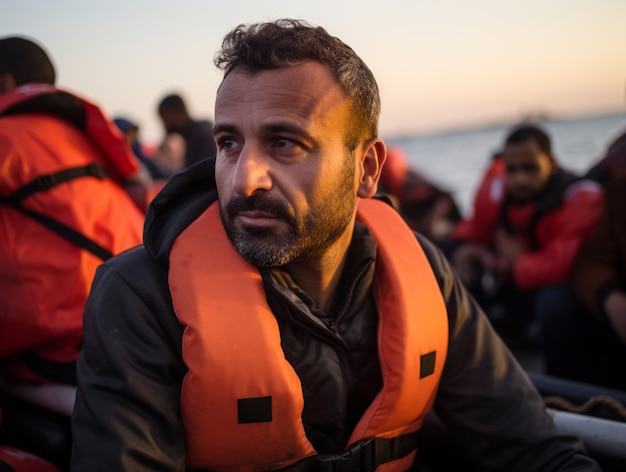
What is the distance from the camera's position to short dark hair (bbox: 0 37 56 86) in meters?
2.70

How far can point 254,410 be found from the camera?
1.49 metres

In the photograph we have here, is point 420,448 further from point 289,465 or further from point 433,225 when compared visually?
point 433,225

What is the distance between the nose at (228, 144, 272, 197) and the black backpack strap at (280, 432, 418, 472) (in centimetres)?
70

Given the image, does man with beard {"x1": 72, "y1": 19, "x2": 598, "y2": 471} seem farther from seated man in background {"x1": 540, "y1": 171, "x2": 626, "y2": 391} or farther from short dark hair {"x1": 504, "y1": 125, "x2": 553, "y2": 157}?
short dark hair {"x1": 504, "y1": 125, "x2": 553, "y2": 157}

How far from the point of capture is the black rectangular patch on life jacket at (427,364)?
1738 millimetres

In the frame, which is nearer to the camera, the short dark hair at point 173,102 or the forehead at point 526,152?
the forehead at point 526,152

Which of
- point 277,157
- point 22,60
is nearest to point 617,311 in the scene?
point 277,157

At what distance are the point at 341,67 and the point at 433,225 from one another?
487cm

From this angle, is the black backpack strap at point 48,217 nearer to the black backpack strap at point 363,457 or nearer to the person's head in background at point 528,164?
the black backpack strap at point 363,457

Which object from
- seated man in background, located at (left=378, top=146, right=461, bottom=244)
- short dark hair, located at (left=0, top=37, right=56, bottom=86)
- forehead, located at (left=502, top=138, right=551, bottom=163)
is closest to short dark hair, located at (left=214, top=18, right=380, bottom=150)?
short dark hair, located at (left=0, top=37, right=56, bottom=86)

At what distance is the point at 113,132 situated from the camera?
98.3 inches

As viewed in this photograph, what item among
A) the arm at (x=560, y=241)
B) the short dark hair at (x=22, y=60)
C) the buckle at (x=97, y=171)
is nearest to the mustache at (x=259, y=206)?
the buckle at (x=97, y=171)

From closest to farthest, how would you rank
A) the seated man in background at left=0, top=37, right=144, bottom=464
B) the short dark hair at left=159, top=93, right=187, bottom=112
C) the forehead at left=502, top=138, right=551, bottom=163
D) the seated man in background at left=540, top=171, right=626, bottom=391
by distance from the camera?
the seated man in background at left=0, top=37, right=144, bottom=464, the seated man in background at left=540, top=171, right=626, bottom=391, the forehead at left=502, top=138, right=551, bottom=163, the short dark hair at left=159, top=93, right=187, bottom=112

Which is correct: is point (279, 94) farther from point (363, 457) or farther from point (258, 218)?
point (363, 457)
